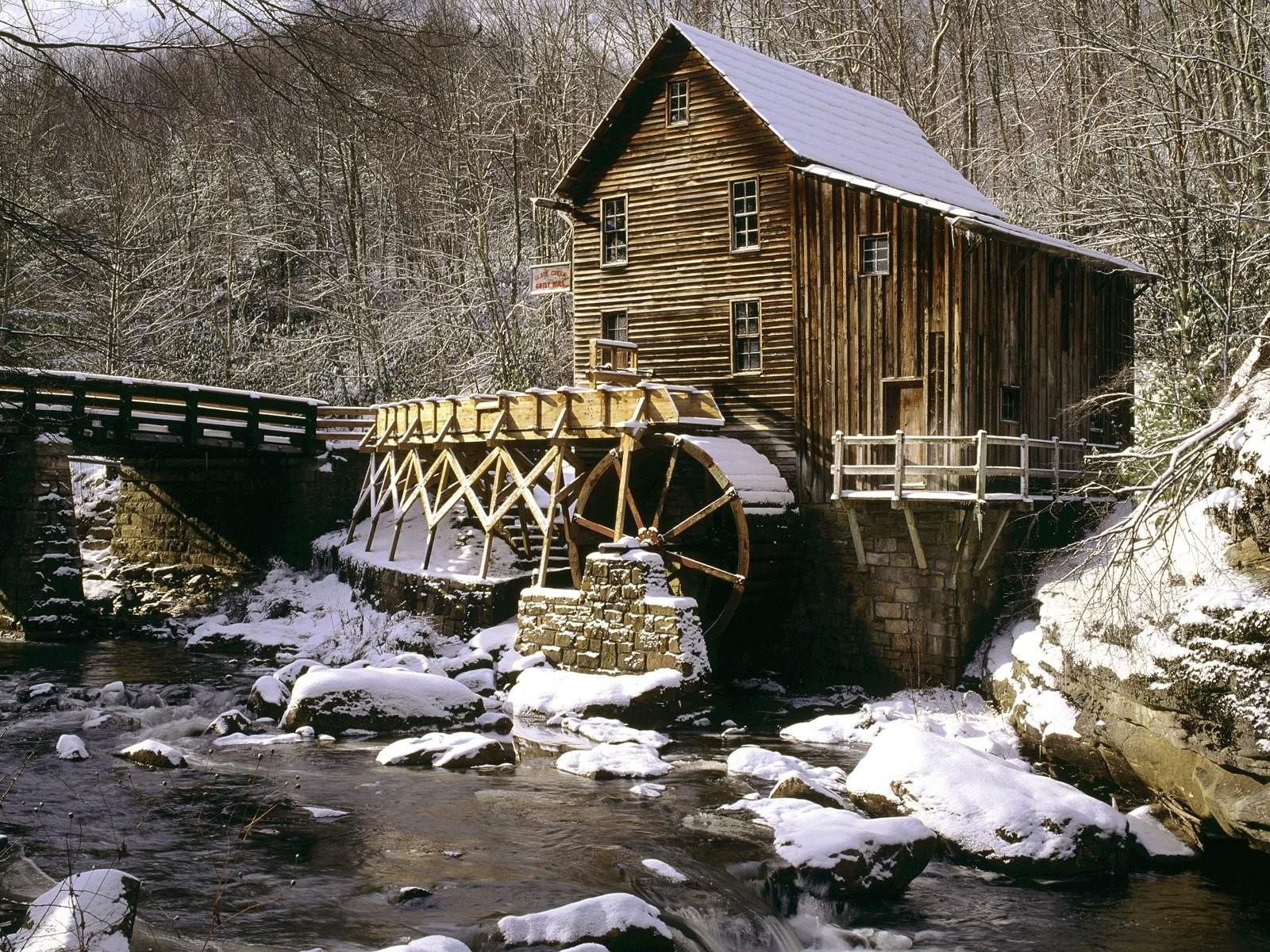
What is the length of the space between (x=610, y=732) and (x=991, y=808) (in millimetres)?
5053

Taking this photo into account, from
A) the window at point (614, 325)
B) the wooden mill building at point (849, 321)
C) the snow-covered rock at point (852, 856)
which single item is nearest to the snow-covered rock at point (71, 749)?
the snow-covered rock at point (852, 856)

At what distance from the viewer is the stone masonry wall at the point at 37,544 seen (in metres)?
20.9

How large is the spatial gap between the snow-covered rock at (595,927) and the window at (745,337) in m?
12.2

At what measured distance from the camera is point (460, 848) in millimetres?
9180

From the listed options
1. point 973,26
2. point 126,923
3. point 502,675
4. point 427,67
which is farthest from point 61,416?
point 973,26

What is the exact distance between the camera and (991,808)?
31.9 ft

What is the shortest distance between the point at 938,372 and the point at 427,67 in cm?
1323

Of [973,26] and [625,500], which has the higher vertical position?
[973,26]

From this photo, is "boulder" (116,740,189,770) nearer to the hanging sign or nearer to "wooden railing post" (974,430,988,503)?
"wooden railing post" (974,430,988,503)

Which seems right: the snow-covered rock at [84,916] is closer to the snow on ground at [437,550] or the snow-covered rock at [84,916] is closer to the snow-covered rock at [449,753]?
the snow-covered rock at [449,753]

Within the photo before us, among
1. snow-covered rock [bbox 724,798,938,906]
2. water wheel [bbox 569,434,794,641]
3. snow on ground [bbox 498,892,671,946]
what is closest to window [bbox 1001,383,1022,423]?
water wheel [bbox 569,434,794,641]

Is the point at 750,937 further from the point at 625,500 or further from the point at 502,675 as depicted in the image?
the point at 625,500

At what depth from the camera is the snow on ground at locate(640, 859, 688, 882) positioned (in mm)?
8609

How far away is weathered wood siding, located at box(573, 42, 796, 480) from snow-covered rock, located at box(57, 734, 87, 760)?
1040 cm
